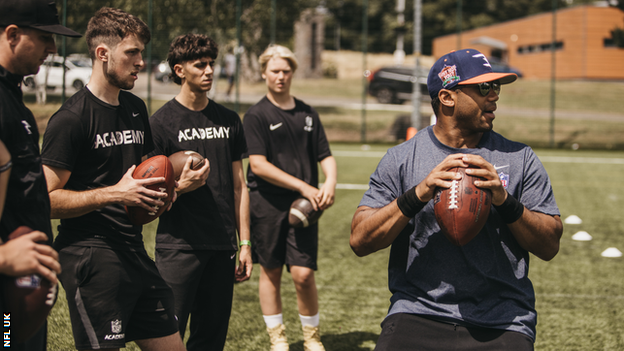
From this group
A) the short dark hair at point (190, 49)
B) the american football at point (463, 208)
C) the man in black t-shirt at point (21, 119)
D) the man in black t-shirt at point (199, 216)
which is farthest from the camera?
the short dark hair at point (190, 49)

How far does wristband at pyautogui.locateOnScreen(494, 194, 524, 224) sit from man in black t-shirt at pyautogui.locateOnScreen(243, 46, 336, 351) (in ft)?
6.74

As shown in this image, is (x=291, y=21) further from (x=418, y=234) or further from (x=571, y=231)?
(x=418, y=234)

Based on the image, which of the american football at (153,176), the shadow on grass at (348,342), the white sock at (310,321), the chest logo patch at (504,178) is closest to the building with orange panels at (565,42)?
the shadow on grass at (348,342)

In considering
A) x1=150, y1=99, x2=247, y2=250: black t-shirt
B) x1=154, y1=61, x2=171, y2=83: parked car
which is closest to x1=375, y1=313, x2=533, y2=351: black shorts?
x1=150, y1=99, x2=247, y2=250: black t-shirt

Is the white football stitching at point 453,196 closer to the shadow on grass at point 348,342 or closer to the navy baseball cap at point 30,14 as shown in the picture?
the navy baseball cap at point 30,14

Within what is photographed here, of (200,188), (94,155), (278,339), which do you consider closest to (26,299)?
(94,155)

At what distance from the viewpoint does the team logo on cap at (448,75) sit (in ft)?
9.00

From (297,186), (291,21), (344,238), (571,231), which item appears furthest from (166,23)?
(297,186)

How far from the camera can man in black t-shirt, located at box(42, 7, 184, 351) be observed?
268cm

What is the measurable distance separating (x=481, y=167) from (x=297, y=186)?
85.7 inches

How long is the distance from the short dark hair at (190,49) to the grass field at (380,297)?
220cm

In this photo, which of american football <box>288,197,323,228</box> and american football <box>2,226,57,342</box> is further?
american football <box>288,197,323,228</box>

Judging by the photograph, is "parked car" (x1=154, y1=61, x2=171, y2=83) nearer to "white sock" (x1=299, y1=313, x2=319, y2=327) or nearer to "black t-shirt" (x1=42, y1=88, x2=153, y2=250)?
"white sock" (x1=299, y1=313, x2=319, y2=327)

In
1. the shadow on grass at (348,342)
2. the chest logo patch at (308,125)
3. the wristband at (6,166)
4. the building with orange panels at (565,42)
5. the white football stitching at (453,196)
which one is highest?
the building with orange panels at (565,42)
